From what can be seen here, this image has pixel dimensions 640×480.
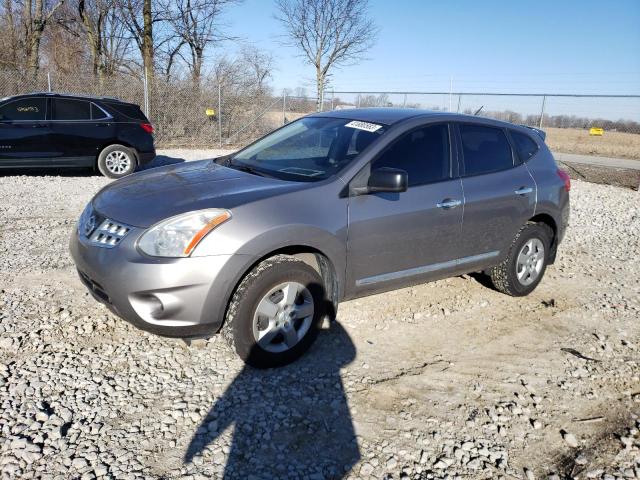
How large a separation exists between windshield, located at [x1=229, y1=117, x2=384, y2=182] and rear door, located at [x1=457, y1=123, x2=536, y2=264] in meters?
0.92

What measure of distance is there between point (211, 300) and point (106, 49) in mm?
25528

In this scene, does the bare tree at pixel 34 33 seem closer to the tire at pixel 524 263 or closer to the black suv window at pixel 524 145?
the black suv window at pixel 524 145

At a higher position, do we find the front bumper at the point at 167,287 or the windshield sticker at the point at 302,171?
the windshield sticker at the point at 302,171

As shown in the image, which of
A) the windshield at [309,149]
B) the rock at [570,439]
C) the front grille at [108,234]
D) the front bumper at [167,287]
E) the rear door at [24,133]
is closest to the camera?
the rock at [570,439]

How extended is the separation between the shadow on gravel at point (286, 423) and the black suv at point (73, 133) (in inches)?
329

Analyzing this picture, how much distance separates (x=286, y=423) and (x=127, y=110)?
9349mm

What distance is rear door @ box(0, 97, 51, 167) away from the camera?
9445 millimetres

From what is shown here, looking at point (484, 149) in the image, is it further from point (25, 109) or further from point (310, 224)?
point (25, 109)

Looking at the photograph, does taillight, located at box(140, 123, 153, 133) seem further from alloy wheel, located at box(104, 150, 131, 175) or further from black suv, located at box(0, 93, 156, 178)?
alloy wheel, located at box(104, 150, 131, 175)

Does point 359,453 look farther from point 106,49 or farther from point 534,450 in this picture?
point 106,49

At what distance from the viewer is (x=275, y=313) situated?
333 cm

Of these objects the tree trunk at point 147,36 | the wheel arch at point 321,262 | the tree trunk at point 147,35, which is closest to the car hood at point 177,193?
the wheel arch at point 321,262

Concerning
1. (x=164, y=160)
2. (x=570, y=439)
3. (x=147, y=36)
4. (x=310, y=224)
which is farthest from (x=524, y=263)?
(x=147, y=36)

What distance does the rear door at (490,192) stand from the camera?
428 cm
